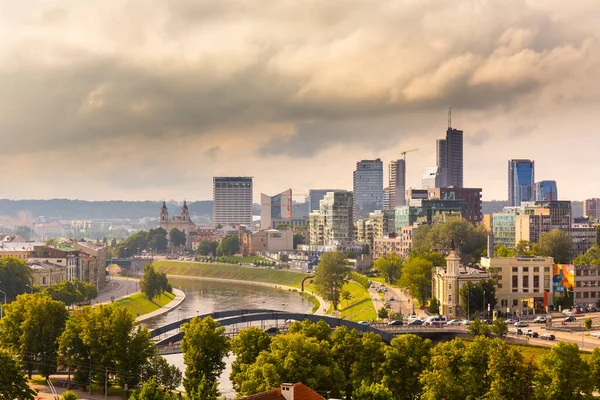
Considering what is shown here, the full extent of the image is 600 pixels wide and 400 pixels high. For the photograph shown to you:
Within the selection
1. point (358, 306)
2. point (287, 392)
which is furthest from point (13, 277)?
point (287, 392)

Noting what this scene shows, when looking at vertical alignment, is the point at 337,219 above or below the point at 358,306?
above

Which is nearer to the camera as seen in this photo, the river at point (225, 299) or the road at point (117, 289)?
the river at point (225, 299)

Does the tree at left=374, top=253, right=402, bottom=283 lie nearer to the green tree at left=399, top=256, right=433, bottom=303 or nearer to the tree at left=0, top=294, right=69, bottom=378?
the green tree at left=399, top=256, right=433, bottom=303

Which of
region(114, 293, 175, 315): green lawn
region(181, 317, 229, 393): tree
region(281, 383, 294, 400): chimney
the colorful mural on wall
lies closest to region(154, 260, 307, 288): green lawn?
region(114, 293, 175, 315): green lawn

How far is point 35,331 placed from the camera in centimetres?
6041

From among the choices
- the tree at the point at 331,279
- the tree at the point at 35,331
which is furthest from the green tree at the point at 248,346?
the tree at the point at 331,279

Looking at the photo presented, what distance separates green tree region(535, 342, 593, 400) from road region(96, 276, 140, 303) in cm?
7118

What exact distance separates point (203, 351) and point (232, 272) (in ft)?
360

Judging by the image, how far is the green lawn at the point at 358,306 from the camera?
9043 centimetres

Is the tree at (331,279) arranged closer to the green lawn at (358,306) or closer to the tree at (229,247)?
the green lawn at (358,306)

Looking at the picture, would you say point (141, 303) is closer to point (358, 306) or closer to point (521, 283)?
point (358, 306)

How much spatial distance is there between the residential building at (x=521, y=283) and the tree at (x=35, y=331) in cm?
4322

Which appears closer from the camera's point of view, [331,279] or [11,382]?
[11,382]

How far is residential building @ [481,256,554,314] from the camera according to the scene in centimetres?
8481
